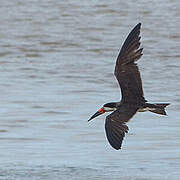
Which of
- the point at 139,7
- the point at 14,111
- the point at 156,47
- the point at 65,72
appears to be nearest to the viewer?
the point at 14,111

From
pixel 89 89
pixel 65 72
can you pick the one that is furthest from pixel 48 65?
pixel 89 89

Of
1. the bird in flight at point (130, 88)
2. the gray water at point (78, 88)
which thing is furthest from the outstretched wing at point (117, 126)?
the gray water at point (78, 88)

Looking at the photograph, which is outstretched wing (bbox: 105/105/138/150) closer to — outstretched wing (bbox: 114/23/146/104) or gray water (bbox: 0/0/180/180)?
outstretched wing (bbox: 114/23/146/104)

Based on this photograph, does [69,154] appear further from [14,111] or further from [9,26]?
[9,26]

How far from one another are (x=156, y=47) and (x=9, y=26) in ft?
12.0

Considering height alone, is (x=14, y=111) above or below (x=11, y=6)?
above

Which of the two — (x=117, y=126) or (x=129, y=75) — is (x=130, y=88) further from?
(x=117, y=126)

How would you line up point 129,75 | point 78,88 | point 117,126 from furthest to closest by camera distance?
point 78,88, point 129,75, point 117,126

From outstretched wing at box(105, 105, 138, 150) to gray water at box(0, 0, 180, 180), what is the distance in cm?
68

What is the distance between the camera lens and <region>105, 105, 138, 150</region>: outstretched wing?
7.73 metres

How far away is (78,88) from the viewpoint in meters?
12.6

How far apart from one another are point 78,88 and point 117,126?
4780 millimetres

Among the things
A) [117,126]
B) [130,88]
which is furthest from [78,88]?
[117,126]

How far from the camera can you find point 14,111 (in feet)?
36.8
